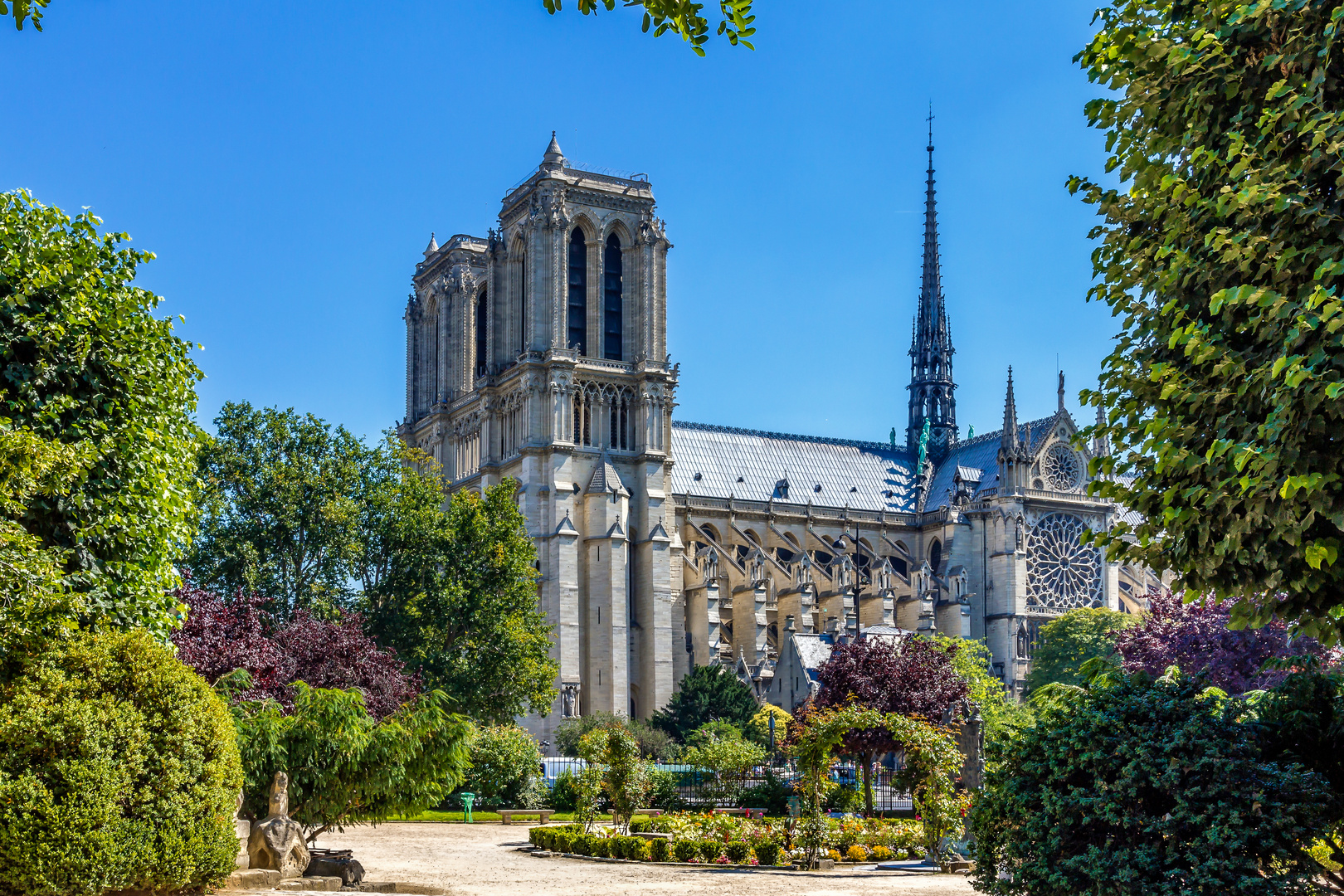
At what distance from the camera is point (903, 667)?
38.5 meters

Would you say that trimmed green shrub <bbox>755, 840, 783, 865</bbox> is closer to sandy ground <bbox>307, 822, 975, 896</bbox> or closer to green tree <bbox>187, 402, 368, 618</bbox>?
sandy ground <bbox>307, 822, 975, 896</bbox>

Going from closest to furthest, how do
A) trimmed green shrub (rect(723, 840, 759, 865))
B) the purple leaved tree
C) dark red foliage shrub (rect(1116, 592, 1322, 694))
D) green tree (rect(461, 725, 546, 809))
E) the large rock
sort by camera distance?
the large rock → trimmed green shrub (rect(723, 840, 759, 865)) → the purple leaved tree → dark red foliage shrub (rect(1116, 592, 1322, 694)) → green tree (rect(461, 725, 546, 809))

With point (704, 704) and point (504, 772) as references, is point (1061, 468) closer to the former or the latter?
point (704, 704)

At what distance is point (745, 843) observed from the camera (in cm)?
2573

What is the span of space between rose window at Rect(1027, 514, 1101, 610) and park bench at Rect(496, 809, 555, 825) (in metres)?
43.9

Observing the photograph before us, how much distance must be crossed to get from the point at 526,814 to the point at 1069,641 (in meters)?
39.6

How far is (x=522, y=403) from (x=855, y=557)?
22682 millimetres

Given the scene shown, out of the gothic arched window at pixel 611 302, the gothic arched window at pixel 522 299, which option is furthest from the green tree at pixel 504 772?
the gothic arched window at pixel 611 302

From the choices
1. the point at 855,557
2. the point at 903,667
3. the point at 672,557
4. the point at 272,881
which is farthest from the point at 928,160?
Result: the point at 272,881

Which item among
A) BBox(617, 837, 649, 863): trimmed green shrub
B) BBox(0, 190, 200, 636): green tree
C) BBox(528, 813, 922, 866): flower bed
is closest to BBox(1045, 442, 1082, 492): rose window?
BBox(528, 813, 922, 866): flower bed

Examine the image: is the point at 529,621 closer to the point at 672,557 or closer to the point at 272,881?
the point at 672,557

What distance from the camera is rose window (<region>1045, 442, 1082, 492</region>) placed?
8162cm

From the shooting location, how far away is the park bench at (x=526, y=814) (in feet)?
129

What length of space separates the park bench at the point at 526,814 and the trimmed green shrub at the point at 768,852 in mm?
13339
